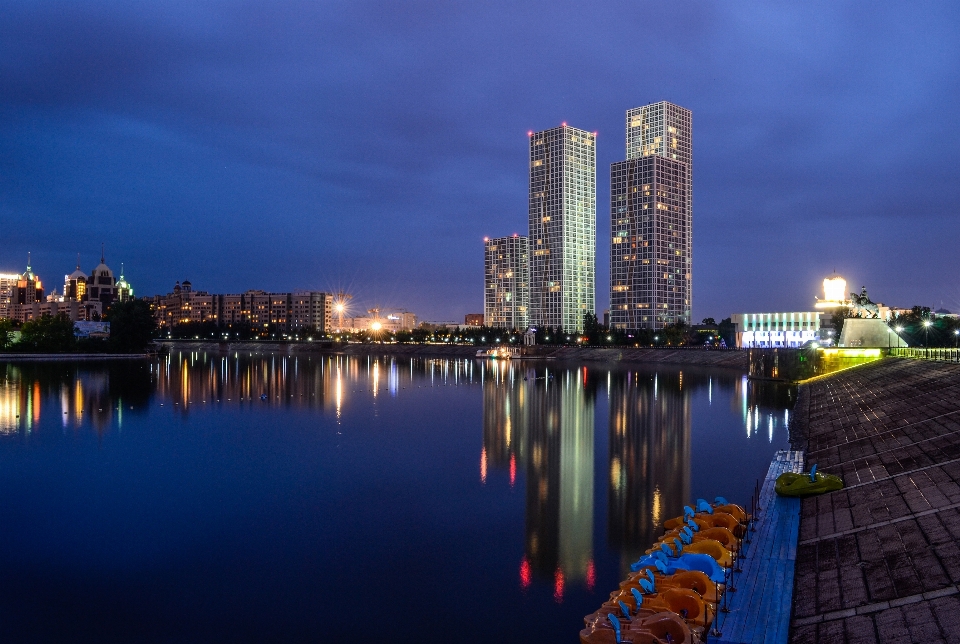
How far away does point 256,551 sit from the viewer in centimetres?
2128

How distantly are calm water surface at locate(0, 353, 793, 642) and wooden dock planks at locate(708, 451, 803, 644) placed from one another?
3539 millimetres

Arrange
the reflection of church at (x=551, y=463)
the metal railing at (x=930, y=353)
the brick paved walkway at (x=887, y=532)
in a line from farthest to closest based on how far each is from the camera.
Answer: the metal railing at (x=930, y=353), the reflection of church at (x=551, y=463), the brick paved walkway at (x=887, y=532)

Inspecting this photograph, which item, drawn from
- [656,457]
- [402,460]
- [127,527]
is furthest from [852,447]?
[127,527]

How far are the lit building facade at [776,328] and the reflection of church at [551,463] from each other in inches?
4211

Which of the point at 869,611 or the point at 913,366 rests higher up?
the point at 913,366

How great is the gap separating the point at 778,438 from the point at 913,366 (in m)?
13.3

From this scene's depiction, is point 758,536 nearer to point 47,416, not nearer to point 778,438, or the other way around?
point 778,438

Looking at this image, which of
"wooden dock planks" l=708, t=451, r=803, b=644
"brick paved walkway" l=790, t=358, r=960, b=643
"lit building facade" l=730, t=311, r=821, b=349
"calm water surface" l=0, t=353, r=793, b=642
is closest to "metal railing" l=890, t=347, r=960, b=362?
"calm water surface" l=0, t=353, r=793, b=642

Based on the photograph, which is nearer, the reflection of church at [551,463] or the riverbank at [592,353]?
the reflection of church at [551,463]

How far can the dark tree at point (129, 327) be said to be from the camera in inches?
5468

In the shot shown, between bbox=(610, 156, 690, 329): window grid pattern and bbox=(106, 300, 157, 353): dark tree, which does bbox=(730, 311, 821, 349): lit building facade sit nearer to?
bbox=(610, 156, 690, 329): window grid pattern

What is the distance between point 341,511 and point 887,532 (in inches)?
712

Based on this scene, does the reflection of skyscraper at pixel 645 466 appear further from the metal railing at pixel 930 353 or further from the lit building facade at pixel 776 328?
the lit building facade at pixel 776 328

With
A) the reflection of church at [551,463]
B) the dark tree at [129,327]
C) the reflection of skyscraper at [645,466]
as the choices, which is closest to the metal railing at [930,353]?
the reflection of skyscraper at [645,466]
